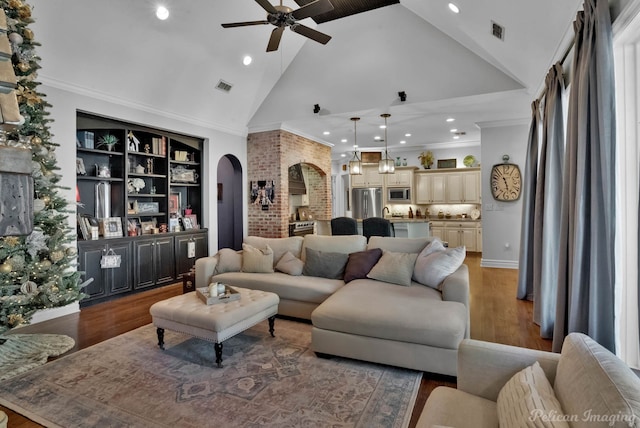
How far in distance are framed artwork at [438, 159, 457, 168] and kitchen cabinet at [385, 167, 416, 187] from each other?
713mm

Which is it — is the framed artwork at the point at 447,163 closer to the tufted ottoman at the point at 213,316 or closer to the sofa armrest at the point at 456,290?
the sofa armrest at the point at 456,290

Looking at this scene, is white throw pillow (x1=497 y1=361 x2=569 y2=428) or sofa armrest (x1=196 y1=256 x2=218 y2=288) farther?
sofa armrest (x1=196 y1=256 x2=218 y2=288)

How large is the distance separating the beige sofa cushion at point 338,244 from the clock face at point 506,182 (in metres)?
3.65

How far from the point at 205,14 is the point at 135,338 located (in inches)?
157

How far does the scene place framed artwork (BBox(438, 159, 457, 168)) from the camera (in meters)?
9.04

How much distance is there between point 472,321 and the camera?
368cm

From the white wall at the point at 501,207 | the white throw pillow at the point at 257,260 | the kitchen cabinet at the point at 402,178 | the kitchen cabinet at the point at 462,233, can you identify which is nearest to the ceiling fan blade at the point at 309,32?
the white throw pillow at the point at 257,260

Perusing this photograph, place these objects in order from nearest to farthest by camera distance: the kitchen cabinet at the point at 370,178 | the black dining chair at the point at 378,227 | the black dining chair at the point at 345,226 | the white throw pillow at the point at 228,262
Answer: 1. the white throw pillow at the point at 228,262
2. the black dining chair at the point at 378,227
3. the black dining chair at the point at 345,226
4. the kitchen cabinet at the point at 370,178

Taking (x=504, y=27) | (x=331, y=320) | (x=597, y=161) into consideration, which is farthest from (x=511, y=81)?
(x=331, y=320)

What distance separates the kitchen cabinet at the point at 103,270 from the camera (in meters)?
4.41

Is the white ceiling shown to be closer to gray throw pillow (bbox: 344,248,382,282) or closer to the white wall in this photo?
the white wall

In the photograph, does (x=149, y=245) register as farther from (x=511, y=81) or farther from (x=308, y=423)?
(x=511, y=81)

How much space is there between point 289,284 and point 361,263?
32.7 inches

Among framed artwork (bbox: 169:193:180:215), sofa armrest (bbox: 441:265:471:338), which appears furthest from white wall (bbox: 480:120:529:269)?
framed artwork (bbox: 169:193:180:215)
